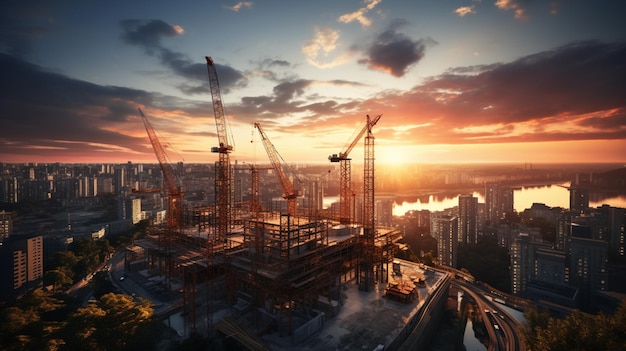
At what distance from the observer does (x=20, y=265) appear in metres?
33.0

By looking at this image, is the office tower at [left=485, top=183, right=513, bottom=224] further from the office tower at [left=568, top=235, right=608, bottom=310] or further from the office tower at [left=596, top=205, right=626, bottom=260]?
the office tower at [left=568, top=235, right=608, bottom=310]

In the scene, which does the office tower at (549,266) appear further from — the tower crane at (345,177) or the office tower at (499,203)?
the office tower at (499,203)

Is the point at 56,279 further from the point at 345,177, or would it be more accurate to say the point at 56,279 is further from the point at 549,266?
the point at 549,266

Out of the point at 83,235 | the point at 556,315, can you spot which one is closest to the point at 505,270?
the point at 556,315

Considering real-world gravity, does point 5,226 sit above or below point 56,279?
above

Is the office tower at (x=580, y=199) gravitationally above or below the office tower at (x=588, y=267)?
above

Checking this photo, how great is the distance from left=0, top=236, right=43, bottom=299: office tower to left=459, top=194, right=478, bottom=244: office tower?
7277 centimetres

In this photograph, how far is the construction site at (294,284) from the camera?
1855 cm

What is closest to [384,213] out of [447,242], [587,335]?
[447,242]

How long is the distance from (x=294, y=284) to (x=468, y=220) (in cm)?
5306

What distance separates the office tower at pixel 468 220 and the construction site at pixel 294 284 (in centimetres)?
3347

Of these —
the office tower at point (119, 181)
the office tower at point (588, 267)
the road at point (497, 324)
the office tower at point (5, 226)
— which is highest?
the office tower at point (119, 181)

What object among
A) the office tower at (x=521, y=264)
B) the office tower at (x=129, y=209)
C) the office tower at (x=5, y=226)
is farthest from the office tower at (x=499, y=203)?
the office tower at (x=5, y=226)

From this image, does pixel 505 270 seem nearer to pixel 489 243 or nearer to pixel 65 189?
pixel 489 243
